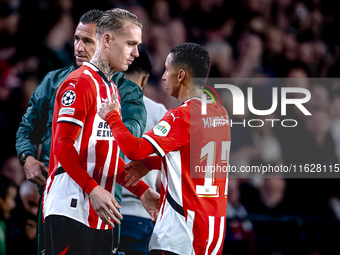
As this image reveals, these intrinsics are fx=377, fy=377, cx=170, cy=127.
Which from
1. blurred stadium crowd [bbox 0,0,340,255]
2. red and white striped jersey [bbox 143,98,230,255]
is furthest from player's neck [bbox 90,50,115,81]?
blurred stadium crowd [bbox 0,0,340,255]

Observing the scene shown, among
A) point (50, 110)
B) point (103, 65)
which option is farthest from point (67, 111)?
point (50, 110)

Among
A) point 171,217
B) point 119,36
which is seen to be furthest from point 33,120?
point 171,217

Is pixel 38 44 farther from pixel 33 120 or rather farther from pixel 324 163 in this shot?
pixel 324 163

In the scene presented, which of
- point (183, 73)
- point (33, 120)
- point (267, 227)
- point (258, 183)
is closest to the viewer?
point (183, 73)

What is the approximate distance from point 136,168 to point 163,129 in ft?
0.87

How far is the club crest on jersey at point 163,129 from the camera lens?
6.22ft

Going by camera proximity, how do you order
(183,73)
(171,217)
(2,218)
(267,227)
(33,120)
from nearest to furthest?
1. (171,217)
2. (183,73)
3. (33,120)
4. (2,218)
5. (267,227)

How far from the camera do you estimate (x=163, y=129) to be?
1.91 m

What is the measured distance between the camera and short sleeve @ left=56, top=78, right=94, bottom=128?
1648 millimetres

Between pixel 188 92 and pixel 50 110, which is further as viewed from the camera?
pixel 50 110

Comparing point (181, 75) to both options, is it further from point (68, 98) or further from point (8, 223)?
point (8, 223)

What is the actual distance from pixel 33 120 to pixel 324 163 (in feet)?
14.5

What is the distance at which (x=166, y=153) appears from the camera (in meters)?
1.92

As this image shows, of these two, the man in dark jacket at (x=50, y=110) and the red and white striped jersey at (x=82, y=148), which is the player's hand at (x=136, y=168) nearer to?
the red and white striped jersey at (x=82, y=148)
